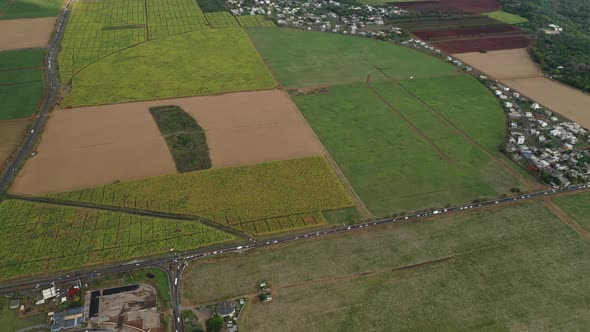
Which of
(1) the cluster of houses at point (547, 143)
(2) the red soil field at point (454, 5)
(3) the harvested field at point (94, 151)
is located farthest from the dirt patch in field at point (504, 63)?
(3) the harvested field at point (94, 151)

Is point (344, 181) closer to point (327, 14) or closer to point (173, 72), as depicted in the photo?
point (173, 72)

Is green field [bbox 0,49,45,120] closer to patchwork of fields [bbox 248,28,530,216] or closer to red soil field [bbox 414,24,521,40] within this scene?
patchwork of fields [bbox 248,28,530,216]

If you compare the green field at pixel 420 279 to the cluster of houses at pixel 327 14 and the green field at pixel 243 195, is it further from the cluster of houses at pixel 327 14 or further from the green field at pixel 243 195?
the cluster of houses at pixel 327 14

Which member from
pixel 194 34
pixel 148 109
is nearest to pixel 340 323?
pixel 148 109

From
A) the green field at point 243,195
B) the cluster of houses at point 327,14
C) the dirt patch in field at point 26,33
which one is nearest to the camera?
the green field at point 243,195

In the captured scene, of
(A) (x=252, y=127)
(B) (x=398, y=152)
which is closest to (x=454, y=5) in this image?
(B) (x=398, y=152)

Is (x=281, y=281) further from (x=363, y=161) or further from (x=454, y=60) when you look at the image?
(x=454, y=60)
